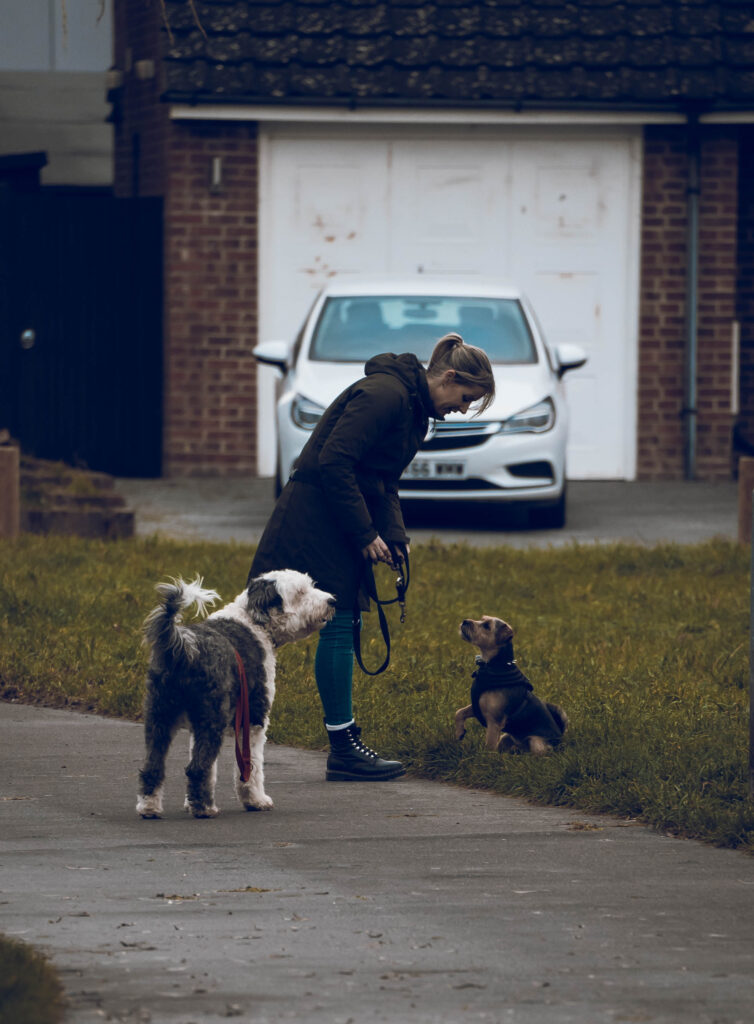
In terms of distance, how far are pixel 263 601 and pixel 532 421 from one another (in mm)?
7343

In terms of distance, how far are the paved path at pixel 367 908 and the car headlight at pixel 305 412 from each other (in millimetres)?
6445

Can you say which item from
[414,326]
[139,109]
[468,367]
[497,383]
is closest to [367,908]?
[468,367]

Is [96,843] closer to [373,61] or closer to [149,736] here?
[149,736]

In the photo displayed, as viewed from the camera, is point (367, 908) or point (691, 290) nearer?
point (367, 908)

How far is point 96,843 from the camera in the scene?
6.02 m

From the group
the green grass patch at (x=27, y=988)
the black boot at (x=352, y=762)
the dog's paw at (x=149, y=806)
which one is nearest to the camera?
the green grass patch at (x=27, y=988)

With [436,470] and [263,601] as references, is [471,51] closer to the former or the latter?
[436,470]

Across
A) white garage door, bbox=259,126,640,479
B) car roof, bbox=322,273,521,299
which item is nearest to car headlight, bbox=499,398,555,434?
car roof, bbox=322,273,521,299

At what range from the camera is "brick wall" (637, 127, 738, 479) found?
17.4 metres

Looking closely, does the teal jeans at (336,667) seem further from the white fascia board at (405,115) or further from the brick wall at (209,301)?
the white fascia board at (405,115)

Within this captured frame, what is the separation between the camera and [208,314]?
56.6ft

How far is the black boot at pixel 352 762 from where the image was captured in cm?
708

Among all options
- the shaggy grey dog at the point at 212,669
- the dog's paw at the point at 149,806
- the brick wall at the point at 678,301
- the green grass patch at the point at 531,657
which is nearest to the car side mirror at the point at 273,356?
the green grass patch at the point at 531,657

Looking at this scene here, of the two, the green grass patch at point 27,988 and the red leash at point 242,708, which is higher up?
the red leash at point 242,708
